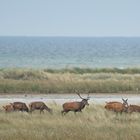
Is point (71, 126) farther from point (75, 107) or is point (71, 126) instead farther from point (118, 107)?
point (118, 107)

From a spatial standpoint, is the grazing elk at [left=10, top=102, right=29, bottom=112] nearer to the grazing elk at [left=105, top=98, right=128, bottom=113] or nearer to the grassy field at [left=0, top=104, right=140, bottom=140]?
the grassy field at [left=0, top=104, right=140, bottom=140]

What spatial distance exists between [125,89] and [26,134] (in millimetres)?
21709

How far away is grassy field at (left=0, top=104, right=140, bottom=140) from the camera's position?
15.7 m

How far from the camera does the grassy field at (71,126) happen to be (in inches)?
620

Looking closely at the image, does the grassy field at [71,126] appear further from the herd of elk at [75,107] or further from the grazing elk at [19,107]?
the grazing elk at [19,107]

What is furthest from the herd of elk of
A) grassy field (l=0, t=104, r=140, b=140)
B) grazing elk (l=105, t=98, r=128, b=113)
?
grassy field (l=0, t=104, r=140, b=140)

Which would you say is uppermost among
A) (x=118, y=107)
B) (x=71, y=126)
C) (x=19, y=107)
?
(x=19, y=107)

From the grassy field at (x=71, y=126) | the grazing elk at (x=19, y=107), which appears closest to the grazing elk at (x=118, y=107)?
the grassy field at (x=71, y=126)

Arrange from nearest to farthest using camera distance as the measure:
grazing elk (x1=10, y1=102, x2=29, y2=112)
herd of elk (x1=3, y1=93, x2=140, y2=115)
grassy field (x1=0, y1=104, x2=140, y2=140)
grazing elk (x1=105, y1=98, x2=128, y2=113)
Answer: grassy field (x1=0, y1=104, x2=140, y2=140) → herd of elk (x1=3, y1=93, x2=140, y2=115) → grazing elk (x1=105, y1=98, x2=128, y2=113) → grazing elk (x1=10, y1=102, x2=29, y2=112)

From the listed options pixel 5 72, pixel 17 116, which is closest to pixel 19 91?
pixel 5 72

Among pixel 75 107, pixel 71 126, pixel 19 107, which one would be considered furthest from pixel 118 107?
pixel 71 126

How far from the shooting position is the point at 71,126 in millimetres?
18000

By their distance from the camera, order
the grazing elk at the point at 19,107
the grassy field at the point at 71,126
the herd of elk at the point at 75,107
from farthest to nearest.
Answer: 1. the grazing elk at the point at 19,107
2. the herd of elk at the point at 75,107
3. the grassy field at the point at 71,126

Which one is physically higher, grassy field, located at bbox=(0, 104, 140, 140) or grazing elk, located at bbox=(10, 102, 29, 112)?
grazing elk, located at bbox=(10, 102, 29, 112)
